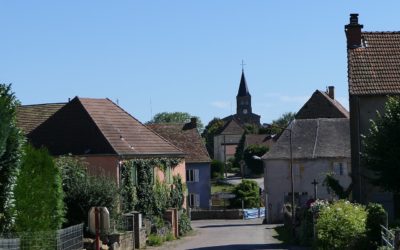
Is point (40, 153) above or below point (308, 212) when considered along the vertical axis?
above

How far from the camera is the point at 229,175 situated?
423 feet

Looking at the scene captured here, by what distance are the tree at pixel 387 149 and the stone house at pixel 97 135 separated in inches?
580

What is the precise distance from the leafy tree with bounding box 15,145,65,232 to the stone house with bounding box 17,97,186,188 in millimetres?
12979

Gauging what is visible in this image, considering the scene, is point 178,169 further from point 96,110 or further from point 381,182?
point 381,182

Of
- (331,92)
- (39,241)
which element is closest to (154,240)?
(39,241)

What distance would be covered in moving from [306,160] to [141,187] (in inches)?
957

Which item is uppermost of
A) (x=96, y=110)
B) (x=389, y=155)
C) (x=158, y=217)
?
(x=96, y=110)

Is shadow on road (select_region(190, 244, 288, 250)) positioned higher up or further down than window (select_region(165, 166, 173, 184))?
further down

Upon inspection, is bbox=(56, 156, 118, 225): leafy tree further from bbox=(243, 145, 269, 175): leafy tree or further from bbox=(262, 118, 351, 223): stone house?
bbox=(243, 145, 269, 175): leafy tree

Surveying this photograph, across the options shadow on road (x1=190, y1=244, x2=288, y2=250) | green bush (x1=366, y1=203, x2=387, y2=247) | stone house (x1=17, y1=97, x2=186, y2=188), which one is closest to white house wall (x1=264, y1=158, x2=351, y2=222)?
stone house (x1=17, y1=97, x2=186, y2=188)

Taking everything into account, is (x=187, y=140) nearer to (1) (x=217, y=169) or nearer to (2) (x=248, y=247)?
(2) (x=248, y=247)

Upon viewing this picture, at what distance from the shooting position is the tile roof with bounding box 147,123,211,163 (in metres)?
74.6

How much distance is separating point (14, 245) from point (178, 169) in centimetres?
3203

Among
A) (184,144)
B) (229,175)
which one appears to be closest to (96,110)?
(184,144)
